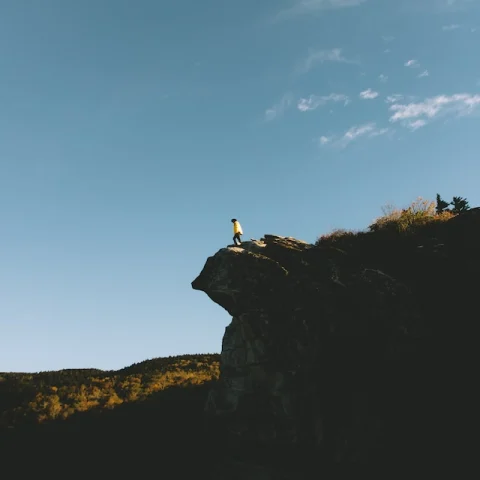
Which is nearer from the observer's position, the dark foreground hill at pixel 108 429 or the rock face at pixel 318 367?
the rock face at pixel 318 367

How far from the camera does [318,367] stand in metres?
17.2

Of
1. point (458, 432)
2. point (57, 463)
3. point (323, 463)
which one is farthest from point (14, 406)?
point (458, 432)

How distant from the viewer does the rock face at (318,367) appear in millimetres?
15891

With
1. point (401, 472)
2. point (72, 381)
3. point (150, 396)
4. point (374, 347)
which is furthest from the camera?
point (72, 381)

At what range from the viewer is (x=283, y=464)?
16.2 metres

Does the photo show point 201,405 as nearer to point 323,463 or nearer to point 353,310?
point 323,463

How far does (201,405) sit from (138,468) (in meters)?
5.62

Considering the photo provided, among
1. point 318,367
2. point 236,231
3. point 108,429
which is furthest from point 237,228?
point 108,429

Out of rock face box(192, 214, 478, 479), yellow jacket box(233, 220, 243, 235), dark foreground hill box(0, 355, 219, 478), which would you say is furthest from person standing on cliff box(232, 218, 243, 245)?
dark foreground hill box(0, 355, 219, 478)

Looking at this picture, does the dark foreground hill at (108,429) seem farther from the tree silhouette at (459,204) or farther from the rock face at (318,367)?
the tree silhouette at (459,204)

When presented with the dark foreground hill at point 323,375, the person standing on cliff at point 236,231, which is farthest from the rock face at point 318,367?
the person standing on cliff at point 236,231

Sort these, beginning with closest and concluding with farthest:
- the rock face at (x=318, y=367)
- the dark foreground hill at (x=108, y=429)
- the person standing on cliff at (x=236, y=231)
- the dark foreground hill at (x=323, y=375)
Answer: the dark foreground hill at (x=323, y=375), the rock face at (x=318, y=367), the dark foreground hill at (x=108, y=429), the person standing on cliff at (x=236, y=231)

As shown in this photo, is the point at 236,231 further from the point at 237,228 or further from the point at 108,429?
the point at 108,429

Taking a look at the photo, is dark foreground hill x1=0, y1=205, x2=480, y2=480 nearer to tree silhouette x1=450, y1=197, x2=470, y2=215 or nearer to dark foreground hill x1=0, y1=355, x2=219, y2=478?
dark foreground hill x1=0, y1=355, x2=219, y2=478
